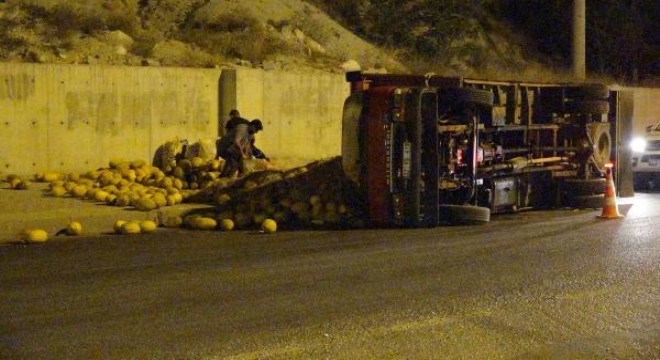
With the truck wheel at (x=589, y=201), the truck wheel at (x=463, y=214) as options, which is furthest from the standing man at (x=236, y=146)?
the truck wheel at (x=589, y=201)

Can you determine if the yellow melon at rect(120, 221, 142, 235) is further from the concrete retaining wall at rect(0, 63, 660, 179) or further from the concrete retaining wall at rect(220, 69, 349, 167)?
the concrete retaining wall at rect(220, 69, 349, 167)

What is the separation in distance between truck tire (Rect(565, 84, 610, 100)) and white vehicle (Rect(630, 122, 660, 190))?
185 inches

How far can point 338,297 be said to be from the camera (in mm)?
8648

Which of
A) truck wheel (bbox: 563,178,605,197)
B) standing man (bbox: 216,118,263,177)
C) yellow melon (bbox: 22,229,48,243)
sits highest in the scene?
standing man (bbox: 216,118,263,177)

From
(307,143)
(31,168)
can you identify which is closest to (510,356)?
(31,168)

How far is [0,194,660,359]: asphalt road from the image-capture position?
7.02 metres

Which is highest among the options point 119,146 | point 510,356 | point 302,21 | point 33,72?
point 302,21

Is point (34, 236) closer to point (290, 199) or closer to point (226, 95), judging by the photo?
point (290, 199)

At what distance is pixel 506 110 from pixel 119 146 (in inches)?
280

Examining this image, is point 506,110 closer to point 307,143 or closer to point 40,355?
point 307,143

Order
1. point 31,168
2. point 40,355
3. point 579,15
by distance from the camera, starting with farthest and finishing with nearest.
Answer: point 579,15 < point 31,168 < point 40,355

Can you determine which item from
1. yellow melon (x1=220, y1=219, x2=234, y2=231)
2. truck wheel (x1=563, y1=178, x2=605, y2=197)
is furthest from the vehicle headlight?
yellow melon (x1=220, y1=219, x2=234, y2=231)

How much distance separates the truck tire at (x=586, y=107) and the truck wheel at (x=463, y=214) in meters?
3.55

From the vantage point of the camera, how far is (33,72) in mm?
17484
